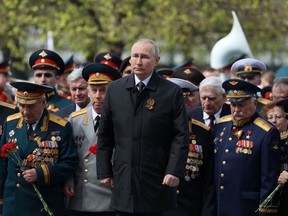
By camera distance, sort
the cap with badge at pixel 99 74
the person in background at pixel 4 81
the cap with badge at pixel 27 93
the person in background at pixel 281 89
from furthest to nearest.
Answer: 1. the person in background at pixel 4 81
2. the person in background at pixel 281 89
3. the cap with badge at pixel 99 74
4. the cap with badge at pixel 27 93

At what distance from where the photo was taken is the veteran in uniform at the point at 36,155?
8602 millimetres

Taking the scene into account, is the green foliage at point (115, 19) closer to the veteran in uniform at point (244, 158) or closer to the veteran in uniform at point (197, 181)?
the veteran in uniform at point (197, 181)

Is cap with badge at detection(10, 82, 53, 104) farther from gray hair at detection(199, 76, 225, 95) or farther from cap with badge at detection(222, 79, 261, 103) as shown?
gray hair at detection(199, 76, 225, 95)

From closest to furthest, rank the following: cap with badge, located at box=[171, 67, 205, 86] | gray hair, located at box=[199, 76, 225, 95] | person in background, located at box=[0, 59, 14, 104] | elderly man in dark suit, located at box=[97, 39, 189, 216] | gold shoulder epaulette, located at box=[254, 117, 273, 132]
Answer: elderly man in dark suit, located at box=[97, 39, 189, 216] → gold shoulder epaulette, located at box=[254, 117, 273, 132] → gray hair, located at box=[199, 76, 225, 95] → cap with badge, located at box=[171, 67, 205, 86] → person in background, located at box=[0, 59, 14, 104]

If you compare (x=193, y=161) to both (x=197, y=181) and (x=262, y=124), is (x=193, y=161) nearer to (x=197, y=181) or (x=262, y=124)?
(x=197, y=181)

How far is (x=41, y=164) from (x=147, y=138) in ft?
4.42

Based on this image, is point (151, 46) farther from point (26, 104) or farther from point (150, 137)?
point (26, 104)

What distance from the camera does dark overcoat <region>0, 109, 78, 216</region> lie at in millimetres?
8609

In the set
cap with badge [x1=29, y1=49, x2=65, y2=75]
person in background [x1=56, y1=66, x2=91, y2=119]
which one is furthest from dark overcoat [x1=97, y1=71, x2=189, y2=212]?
cap with badge [x1=29, y1=49, x2=65, y2=75]

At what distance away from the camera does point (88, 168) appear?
8766 mm

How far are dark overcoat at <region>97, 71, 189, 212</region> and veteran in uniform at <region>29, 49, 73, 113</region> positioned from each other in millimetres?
2542

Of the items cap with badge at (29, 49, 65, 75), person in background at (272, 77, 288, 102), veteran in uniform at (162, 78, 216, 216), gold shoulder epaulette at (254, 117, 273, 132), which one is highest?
cap with badge at (29, 49, 65, 75)

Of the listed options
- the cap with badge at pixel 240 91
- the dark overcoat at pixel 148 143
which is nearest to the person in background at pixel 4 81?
the cap with badge at pixel 240 91

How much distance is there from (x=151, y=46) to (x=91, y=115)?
1445 millimetres
